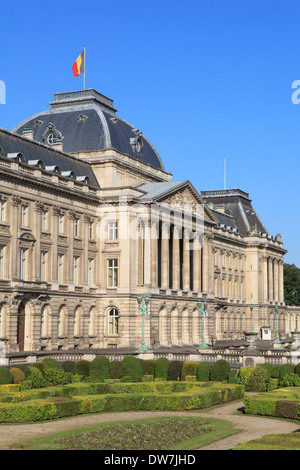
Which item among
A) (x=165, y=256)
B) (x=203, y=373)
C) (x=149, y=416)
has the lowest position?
(x=149, y=416)

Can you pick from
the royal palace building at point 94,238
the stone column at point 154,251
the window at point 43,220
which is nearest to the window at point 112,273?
the royal palace building at point 94,238

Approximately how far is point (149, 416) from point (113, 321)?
157 feet

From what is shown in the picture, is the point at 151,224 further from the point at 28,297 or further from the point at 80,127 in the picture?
the point at 28,297

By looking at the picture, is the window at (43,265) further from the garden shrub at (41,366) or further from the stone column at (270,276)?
the stone column at (270,276)

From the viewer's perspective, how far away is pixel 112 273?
274 feet

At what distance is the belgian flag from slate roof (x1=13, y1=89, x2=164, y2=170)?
9.28ft

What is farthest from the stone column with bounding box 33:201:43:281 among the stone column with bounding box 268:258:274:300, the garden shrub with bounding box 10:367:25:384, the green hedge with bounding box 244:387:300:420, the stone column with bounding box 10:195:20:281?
the stone column with bounding box 268:258:274:300

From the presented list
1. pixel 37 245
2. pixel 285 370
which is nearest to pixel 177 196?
pixel 37 245

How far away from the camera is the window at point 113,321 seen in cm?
8238

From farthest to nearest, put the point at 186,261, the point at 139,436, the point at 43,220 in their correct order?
1. the point at 186,261
2. the point at 43,220
3. the point at 139,436

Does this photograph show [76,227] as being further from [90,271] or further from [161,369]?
[161,369]

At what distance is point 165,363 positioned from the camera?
170ft

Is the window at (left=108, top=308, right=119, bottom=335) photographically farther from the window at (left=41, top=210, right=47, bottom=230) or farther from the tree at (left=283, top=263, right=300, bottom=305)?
the tree at (left=283, top=263, right=300, bottom=305)

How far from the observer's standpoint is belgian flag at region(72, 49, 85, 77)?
8812 cm
